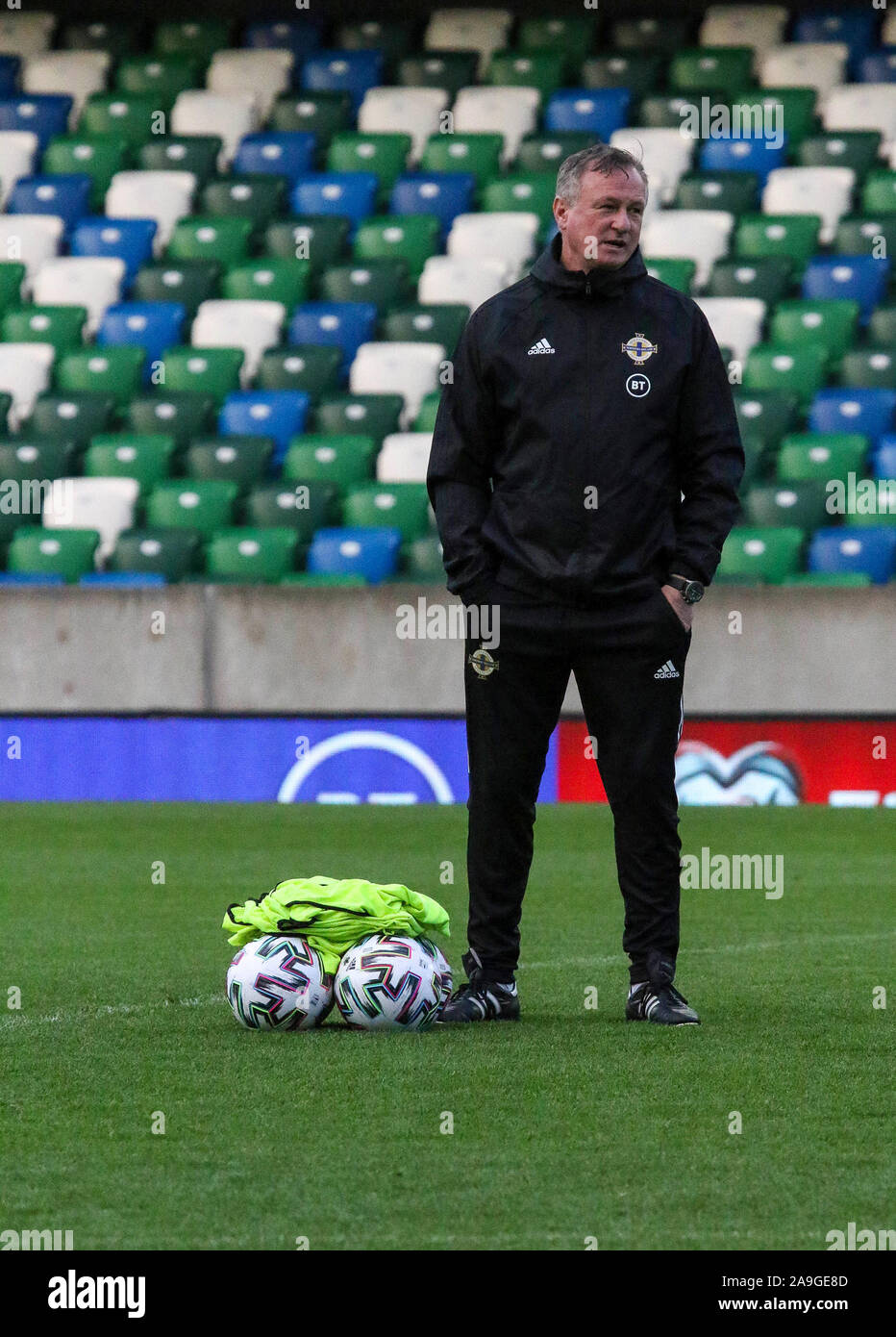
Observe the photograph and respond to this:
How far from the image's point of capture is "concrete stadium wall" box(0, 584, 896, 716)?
1293cm

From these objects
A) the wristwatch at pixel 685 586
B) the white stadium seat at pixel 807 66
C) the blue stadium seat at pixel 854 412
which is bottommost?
the wristwatch at pixel 685 586

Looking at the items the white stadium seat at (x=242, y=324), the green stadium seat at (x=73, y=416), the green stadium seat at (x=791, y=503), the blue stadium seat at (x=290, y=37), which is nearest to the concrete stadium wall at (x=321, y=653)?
the green stadium seat at (x=791, y=503)

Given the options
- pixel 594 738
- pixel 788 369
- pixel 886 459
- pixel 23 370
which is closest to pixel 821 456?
pixel 886 459

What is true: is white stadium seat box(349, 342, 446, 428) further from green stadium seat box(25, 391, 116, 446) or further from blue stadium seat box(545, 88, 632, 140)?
blue stadium seat box(545, 88, 632, 140)

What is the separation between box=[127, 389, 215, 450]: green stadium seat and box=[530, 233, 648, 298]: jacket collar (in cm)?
1069

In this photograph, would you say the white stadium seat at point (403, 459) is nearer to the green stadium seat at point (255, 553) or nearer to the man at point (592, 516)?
the green stadium seat at point (255, 553)

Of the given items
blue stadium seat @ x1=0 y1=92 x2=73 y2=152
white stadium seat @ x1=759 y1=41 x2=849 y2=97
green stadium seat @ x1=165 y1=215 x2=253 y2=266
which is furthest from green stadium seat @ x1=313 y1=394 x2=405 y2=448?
blue stadium seat @ x1=0 y1=92 x2=73 y2=152

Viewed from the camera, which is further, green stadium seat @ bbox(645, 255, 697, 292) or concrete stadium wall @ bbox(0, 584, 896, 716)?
green stadium seat @ bbox(645, 255, 697, 292)

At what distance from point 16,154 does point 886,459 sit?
27.1ft

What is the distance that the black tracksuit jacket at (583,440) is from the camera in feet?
16.6

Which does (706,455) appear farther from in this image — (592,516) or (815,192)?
(815,192)

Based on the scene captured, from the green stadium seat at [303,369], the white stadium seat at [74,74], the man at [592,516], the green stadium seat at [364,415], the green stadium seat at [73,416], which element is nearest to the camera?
the man at [592,516]

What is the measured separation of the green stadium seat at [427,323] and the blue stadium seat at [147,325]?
1656 mm

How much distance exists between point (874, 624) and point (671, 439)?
7993 mm
